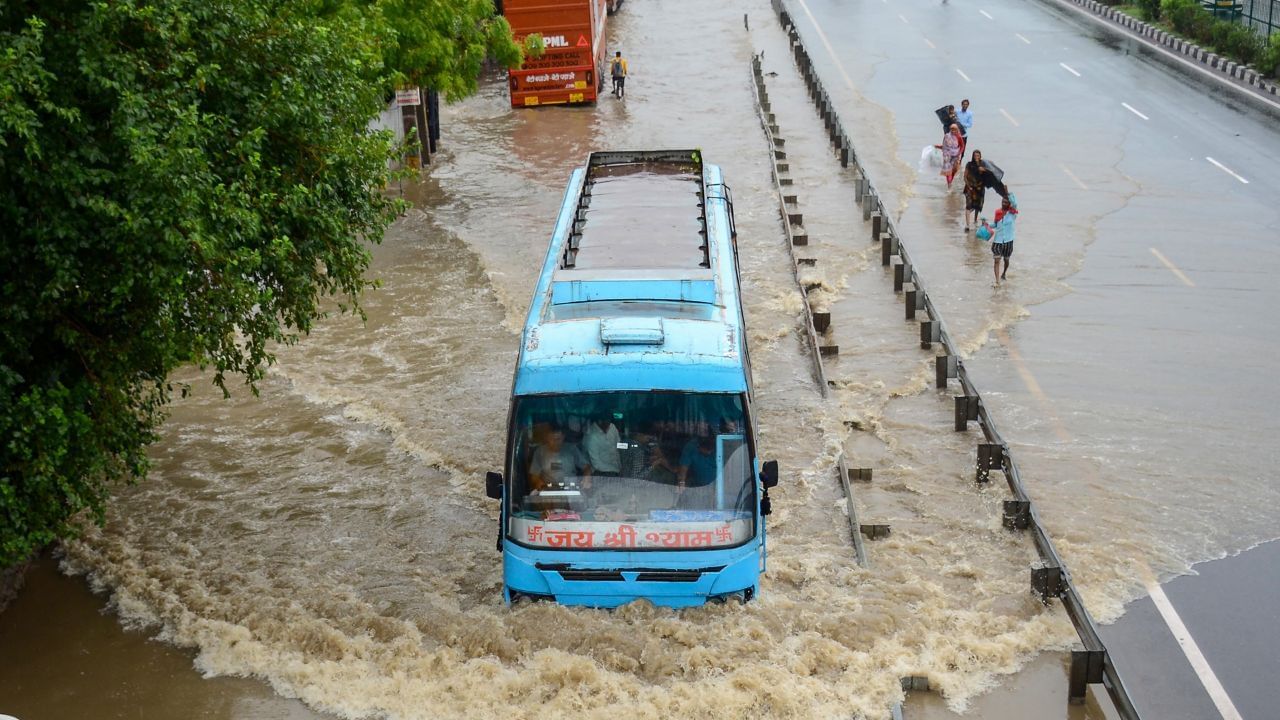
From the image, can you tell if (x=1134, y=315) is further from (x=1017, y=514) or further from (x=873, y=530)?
(x=873, y=530)

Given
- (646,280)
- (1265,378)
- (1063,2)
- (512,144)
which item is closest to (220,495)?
(646,280)

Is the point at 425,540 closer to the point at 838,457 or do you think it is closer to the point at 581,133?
the point at 838,457

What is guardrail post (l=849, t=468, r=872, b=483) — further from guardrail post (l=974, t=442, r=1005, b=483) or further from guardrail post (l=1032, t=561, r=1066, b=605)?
guardrail post (l=1032, t=561, r=1066, b=605)

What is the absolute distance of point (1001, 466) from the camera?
521 inches

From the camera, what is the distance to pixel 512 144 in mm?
32156

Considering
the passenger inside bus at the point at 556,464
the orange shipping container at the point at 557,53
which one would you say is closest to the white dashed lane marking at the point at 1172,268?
the passenger inside bus at the point at 556,464

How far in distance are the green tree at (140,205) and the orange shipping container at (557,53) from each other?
76.9ft

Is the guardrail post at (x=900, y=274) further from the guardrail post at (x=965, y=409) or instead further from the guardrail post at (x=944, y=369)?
the guardrail post at (x=965, y=409)

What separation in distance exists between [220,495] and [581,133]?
20312 millimetres

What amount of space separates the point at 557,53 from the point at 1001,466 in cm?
2423

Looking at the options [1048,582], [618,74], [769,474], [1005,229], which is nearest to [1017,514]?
[1048,582]

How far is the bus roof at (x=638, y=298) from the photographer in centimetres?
1016

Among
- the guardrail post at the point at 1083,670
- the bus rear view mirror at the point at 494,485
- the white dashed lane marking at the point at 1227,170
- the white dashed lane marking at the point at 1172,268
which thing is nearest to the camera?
the guardrail post at the point at 1083,670

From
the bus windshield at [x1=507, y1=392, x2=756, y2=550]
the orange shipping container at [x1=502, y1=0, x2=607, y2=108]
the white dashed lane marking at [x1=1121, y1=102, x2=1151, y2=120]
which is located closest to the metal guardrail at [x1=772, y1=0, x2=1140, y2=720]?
the bus windshield at [x1=507, y1=392, x2=756, y2=550]
